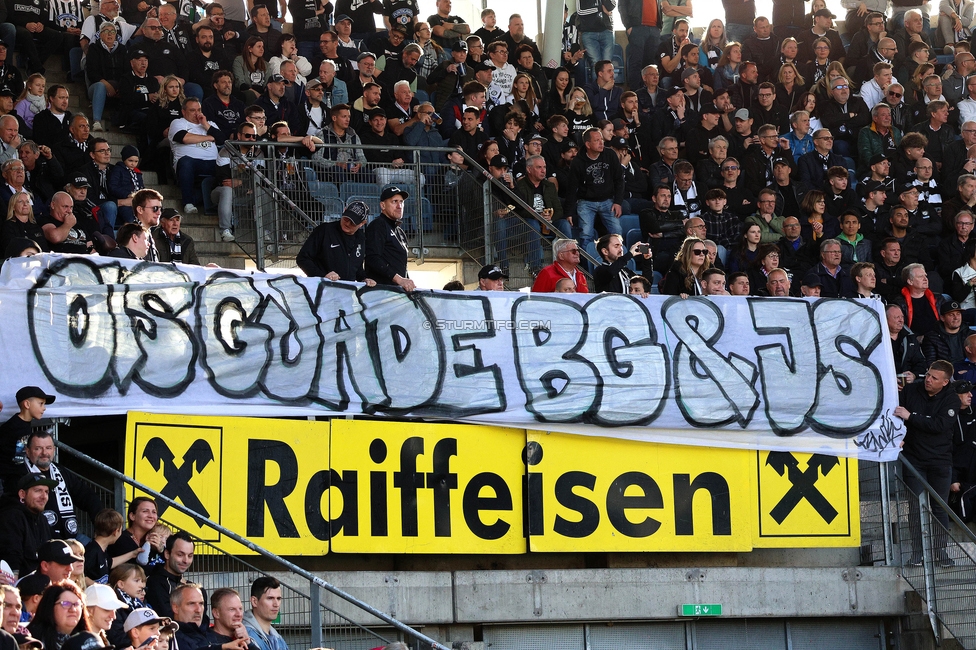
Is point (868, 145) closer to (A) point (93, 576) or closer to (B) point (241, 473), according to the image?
(B) point (241, 473)

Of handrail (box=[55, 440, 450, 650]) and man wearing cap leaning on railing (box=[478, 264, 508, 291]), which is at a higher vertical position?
man wearing cap leaning on railing (box=[478, 264, 508, 291])

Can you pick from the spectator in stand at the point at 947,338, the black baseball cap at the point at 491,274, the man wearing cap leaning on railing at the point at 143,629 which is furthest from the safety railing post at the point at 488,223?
the man wearing cap leaning on railing at the point at 143,629

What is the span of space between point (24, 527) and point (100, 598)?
140 centimetres

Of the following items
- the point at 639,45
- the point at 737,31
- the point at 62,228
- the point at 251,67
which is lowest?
the point at 62,228

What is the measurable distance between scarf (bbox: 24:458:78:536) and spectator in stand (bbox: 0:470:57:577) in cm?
43

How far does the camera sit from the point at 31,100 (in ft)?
53.7

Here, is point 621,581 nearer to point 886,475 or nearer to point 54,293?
point 886,475

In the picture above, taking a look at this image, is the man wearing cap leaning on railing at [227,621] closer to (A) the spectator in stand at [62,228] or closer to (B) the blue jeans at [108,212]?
(A) the spectator in stand at [62,228]

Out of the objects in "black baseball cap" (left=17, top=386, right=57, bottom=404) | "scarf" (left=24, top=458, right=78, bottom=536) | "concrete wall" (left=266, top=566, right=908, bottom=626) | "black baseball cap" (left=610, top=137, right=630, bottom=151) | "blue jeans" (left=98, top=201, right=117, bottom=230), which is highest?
"black baseball cap" (left=610, top=137, right=630, bottom=151)

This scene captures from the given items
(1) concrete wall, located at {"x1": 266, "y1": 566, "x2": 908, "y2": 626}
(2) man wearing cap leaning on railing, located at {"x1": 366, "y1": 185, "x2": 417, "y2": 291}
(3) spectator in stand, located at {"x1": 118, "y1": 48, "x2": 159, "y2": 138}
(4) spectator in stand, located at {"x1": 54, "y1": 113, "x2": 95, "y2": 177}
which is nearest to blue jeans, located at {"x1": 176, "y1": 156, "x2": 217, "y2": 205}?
(4) spectator in stand, located at {"x1": 54, "y1": 113, "x2": 95, "y2": 177}

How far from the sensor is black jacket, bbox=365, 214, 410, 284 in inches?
537

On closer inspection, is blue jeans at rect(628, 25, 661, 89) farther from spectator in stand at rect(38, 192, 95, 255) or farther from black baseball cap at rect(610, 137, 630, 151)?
spectator in stand at rect(38, 192, 95, 255)

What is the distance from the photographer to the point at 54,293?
1220 centimetres

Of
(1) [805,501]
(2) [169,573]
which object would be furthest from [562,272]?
(2) [169,573]
